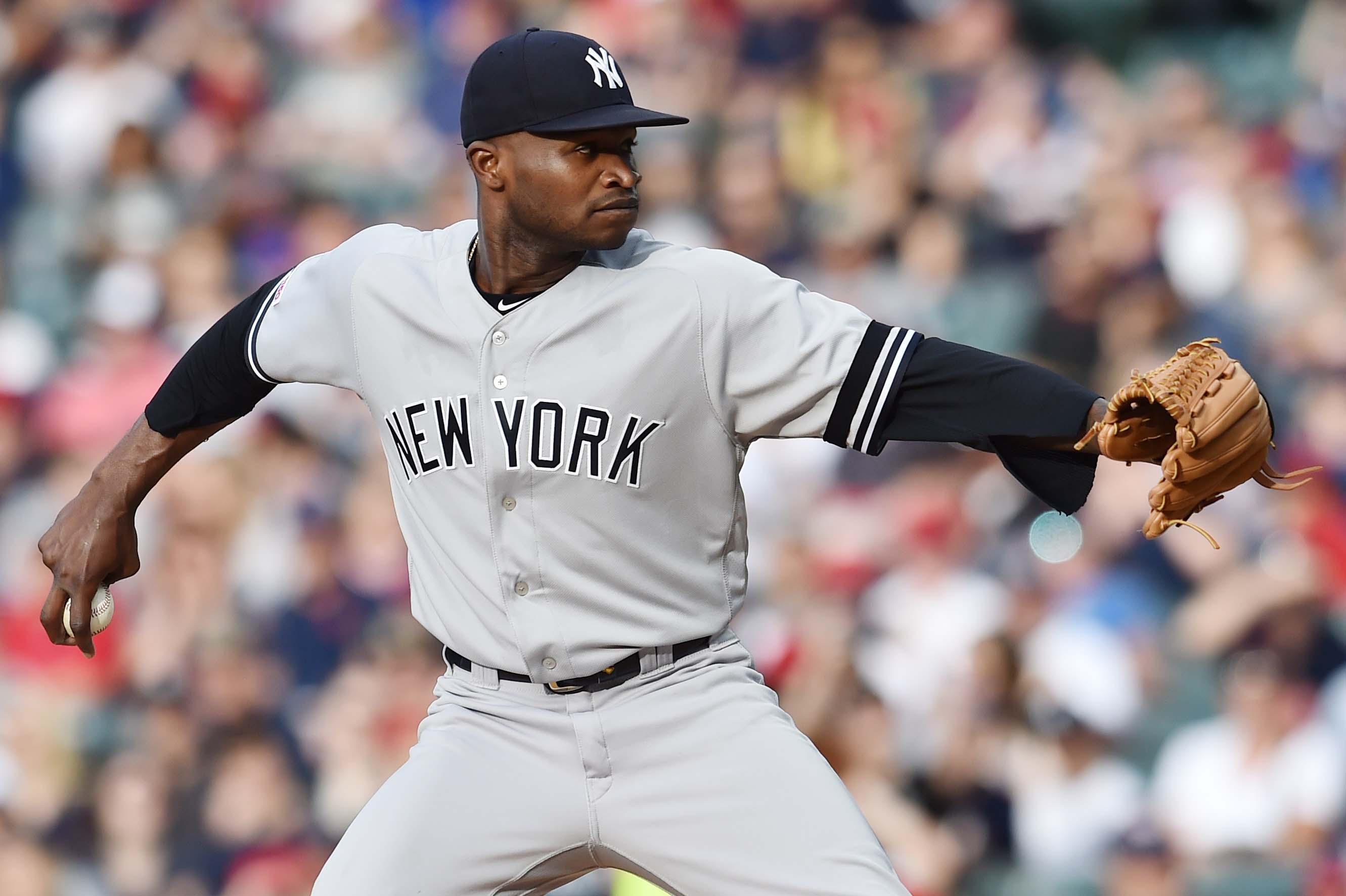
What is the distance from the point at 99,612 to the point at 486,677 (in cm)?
79

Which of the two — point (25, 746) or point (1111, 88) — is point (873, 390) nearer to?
point (1111, 88)

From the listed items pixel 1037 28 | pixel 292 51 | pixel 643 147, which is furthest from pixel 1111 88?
pixel 292 51

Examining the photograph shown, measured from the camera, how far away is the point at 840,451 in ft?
20.0

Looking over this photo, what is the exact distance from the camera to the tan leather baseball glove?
2.47 metres

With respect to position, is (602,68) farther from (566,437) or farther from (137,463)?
(137,463)

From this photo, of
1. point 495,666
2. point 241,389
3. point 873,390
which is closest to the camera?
point 873,390

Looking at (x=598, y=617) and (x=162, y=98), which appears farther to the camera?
(x=162, y=98)

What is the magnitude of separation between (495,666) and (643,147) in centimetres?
452

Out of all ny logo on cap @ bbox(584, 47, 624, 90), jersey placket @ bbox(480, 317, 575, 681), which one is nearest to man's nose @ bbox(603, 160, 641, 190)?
ny logo on cap @ bbox(584, 47, 624, 90)

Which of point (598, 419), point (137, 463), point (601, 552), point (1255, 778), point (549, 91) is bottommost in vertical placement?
point (1255, 778)

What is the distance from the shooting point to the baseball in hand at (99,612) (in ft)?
10.3

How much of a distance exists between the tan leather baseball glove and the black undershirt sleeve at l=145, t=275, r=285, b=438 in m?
1.54

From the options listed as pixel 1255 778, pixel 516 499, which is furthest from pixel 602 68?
pixel 1255 778

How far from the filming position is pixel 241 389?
3168mm
